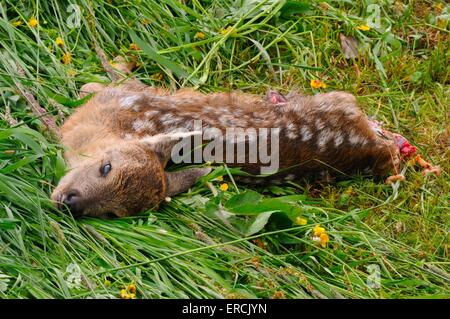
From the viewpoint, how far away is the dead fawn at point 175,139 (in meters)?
6.45

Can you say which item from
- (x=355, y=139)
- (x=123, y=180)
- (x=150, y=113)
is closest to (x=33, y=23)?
(x=150, y=113)

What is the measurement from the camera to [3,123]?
6.48 m

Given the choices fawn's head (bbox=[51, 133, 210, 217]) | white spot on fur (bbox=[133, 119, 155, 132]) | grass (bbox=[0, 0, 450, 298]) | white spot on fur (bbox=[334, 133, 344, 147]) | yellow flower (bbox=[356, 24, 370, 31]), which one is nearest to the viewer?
grass (bbox=[0, 0, 450, 298])

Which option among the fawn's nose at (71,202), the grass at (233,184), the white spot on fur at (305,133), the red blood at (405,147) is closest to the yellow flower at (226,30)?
the grass at (233,184)

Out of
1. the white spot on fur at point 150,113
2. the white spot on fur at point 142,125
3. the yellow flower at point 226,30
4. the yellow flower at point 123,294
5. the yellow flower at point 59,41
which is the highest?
the yellow flower at point 59,41

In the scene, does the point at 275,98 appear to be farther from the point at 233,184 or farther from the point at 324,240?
the point at 324,240

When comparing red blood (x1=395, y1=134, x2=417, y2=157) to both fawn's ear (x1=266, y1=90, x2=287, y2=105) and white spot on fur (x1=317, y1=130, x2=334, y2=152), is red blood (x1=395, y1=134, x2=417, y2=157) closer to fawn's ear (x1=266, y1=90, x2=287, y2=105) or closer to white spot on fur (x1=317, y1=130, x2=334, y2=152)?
white spot on fur (x1=317, y1=130, x2=334, y2=152)

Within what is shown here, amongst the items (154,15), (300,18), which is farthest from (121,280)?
(300,18)

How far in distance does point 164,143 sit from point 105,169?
415 millimetres

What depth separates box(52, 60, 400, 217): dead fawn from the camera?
21.1 feet

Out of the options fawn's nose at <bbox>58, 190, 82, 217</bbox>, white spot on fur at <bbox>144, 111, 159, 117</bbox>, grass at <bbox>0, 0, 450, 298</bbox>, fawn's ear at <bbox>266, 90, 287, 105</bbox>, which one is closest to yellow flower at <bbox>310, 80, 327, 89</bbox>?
grass at <bbox>0, 0, 450, 298</bbox>

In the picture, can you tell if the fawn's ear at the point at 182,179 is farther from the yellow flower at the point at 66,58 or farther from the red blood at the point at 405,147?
the red blood at the point at 405,147

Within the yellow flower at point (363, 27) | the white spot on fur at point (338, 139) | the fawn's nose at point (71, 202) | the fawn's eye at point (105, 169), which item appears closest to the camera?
the fawn's nose at point (71, 202)

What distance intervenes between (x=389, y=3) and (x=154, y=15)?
6.59 ft
